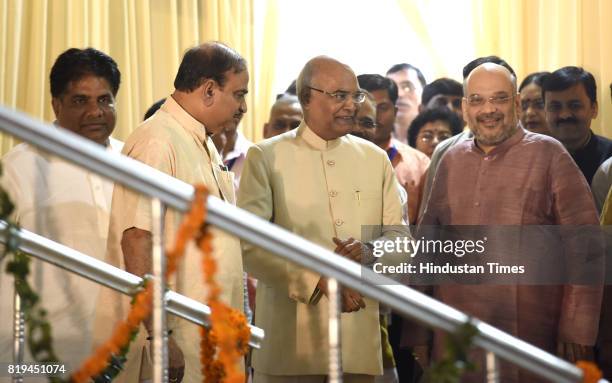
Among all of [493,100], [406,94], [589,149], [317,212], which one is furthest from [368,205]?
[406,94]

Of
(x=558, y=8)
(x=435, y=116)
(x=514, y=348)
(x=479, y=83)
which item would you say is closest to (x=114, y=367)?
(x=514, y=348)

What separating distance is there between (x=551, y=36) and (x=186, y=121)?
507 centimetres

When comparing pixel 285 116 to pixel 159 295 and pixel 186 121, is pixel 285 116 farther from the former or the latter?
pixel 159 295

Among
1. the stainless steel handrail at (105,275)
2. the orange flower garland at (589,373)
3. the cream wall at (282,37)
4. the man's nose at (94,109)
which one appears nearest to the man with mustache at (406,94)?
the cream wall at (282,37)

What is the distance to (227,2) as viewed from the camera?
7922 mm

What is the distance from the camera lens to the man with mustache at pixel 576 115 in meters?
5.83

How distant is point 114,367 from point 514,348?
4.09 feet

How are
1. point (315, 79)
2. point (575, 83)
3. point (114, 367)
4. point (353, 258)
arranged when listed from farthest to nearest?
point (575, 83) → point (315, 79) → point (353, 258) → point (114, 367)

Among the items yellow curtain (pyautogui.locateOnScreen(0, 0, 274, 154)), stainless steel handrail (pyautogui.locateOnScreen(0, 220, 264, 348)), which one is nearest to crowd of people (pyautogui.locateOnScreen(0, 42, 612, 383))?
stainless steel handrail (pyautogui.locateOnScreen(0, 220, 264, 348))

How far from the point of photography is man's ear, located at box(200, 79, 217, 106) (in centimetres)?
400

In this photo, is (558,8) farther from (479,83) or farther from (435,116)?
(479,83)

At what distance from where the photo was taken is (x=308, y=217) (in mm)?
4480

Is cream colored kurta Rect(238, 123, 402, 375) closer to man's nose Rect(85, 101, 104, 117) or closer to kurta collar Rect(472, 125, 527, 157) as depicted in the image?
kurta collar Rect(472, 125, 527, 157)

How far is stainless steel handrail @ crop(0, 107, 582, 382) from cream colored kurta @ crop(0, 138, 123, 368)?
1.84m
